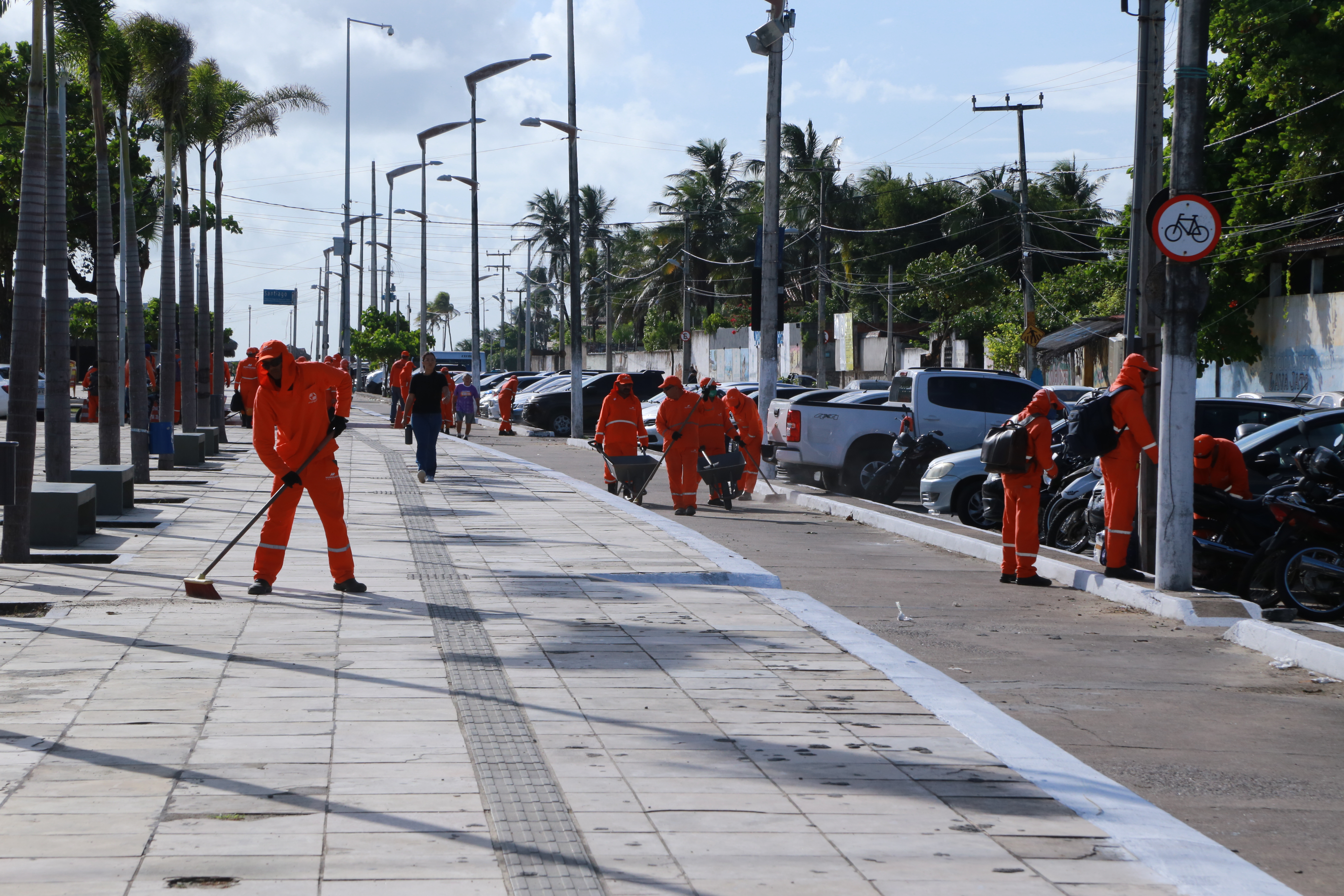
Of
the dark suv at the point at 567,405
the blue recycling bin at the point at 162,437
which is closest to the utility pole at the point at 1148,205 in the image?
the blue recycling bin at the point at 162,437

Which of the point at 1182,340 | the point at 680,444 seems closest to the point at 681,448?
the point at 680,444

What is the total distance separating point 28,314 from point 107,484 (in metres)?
3.51

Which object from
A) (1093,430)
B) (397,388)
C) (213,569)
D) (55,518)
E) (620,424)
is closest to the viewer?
(213,569)

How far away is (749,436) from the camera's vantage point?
18812 millimetres

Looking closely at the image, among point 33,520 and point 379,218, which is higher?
point 379,218

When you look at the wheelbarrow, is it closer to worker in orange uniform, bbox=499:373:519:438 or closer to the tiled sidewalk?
the tiled sidewalk

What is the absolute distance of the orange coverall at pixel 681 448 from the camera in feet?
54.2

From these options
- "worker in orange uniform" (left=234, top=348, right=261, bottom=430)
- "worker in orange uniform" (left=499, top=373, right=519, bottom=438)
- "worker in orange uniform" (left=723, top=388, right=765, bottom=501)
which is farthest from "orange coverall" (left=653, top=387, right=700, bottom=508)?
"worker in orange uniform" (left=499, top=373, right=519, bottom=438)

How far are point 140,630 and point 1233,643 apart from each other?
6455mm

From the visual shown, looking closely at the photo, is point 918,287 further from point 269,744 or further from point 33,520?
point 269,744

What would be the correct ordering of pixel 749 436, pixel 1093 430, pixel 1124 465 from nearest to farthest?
pixel 1093 430 < pixel 1124 465 < pixel 749 436

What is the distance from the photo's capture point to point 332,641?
25.4 feet

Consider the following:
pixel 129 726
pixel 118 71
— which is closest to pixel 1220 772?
pixel 129 726

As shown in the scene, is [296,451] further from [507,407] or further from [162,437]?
[507,407]
